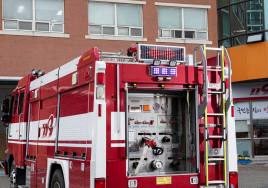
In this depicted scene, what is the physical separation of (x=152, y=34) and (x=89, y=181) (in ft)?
46.8

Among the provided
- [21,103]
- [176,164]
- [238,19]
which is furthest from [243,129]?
[176,164]

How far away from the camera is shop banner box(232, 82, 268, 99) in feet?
63.0

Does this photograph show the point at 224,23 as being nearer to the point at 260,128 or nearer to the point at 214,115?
the point at 260,128

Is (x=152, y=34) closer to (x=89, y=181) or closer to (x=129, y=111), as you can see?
(x=129, y=111)

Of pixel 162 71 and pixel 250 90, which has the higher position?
pixel 250 90

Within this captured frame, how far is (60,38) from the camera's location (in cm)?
1798

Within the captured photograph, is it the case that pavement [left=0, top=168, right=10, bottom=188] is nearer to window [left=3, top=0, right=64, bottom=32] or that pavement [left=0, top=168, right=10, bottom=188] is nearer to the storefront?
window [left=3, top=0, right=64, bottom=32]

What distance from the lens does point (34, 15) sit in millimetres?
17859

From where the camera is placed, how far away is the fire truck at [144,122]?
19.8 ft

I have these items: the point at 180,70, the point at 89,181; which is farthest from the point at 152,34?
the point at 89,181

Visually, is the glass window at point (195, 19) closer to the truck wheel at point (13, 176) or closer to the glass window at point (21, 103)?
the glass window at point (21, 103)

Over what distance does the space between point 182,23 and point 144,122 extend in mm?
13963

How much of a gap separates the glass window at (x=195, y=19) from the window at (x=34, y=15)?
641cm

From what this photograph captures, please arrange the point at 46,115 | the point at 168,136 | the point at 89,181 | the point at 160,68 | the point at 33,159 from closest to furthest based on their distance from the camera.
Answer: the point at 89,181 < the point at 160,68 < the point at 168,136 < the point at 46,115 < the point at 33,159
